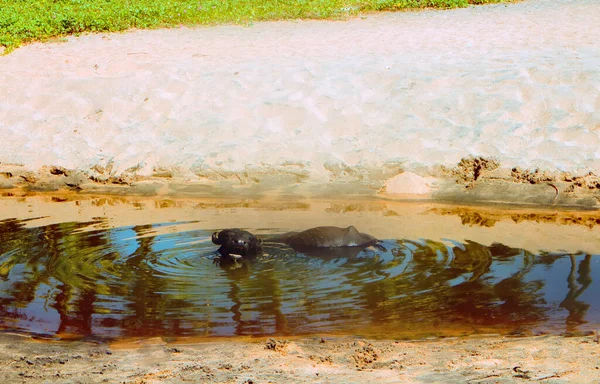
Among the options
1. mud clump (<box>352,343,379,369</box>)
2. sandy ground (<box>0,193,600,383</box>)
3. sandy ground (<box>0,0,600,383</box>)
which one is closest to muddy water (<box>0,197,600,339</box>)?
sandy ground (<box>0,0,600,383</box>)

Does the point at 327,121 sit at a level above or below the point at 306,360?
above

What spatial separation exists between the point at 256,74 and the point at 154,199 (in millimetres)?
3187

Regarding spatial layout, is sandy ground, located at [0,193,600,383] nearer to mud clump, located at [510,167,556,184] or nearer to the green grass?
mud clump, located at [510,167,556,184]

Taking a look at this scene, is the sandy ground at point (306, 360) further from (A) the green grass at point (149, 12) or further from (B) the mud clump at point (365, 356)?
(A) the green grass at point (149, 12)

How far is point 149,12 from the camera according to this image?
A: 1627 centimetres

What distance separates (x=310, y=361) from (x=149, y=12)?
13.0m

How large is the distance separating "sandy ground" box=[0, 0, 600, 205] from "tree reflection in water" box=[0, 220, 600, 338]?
6.98 ft

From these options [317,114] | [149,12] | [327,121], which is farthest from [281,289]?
[149,12]

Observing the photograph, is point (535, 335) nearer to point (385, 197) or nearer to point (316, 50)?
point (385, 197)

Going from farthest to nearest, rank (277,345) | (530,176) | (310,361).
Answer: (530,176)
(277,345)
(310,361)

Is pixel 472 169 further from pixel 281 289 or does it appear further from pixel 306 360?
pixel 306 360

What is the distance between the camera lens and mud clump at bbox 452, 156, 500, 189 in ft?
A: 28.8

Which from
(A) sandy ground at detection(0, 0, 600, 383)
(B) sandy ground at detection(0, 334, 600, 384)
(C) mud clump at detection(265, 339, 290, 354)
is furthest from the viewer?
(A) sandy ground at detection(0, 0, 600, 383)

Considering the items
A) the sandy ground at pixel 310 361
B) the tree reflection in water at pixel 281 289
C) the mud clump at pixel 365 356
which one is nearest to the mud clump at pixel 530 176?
the tree reflection in water at pixel 281 289
